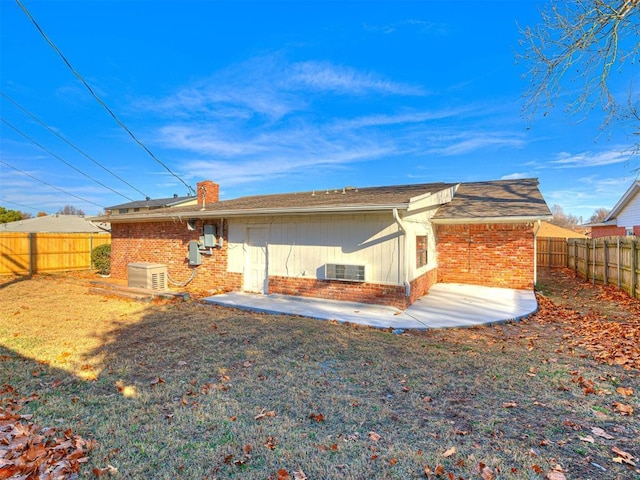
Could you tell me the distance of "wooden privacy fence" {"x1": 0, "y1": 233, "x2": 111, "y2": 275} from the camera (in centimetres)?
1411

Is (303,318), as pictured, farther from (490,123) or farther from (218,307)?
(490,123)

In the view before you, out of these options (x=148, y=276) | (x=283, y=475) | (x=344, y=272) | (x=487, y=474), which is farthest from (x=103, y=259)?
(x=487, y=474)

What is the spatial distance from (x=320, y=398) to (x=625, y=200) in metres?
23.3

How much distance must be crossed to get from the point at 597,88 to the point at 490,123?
22.4 ft

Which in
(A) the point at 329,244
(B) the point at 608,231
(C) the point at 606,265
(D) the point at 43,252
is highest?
(B) the point at 608,231

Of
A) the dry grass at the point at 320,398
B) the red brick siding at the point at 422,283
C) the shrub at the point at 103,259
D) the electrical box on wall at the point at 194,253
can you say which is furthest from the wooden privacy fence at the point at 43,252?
the red brick siding at the point at 422,283

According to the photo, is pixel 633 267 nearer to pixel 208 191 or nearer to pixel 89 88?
pixel 208 191

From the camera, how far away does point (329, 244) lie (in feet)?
27.4

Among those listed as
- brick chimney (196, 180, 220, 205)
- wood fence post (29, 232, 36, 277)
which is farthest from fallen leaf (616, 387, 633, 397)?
wood fence post (29, 232, 36, 277)

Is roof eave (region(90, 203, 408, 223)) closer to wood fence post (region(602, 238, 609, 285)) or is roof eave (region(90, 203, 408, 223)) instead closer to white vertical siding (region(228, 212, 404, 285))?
white vertical siding (region(228, 212, 404, 285))

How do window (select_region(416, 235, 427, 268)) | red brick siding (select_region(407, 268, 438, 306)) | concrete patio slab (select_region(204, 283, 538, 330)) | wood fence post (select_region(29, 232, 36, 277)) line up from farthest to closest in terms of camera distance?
wood fence post (select_region(29, 232, 36, 277)), window (select_region(416, 235, 427, 268)), red brick siding (select_region(407, 268, 438, 306)), concrete patio slab (select_region(204, 283, 538, 330))

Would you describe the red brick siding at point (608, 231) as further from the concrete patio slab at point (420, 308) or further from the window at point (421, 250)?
the window at point (421, 250)

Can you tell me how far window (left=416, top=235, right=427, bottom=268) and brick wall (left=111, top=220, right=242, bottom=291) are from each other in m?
5.29

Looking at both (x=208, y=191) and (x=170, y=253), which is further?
(x=208, y=191)
